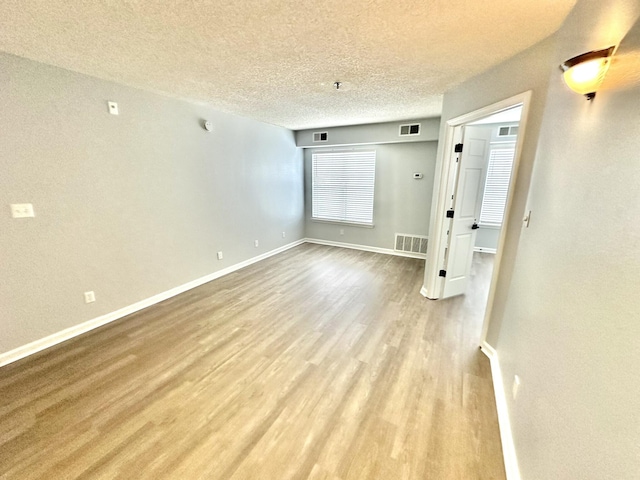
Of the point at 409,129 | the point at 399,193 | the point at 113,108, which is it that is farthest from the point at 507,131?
the point at 113,108

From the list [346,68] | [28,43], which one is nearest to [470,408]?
[346,68]

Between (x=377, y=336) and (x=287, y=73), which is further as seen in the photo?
(x=377, y=336)

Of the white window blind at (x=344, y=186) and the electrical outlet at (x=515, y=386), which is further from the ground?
the white window blind at (x=344, y=186)

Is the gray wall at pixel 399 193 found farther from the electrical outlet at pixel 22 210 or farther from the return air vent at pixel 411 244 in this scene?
the electrical outlet at pixel 22 210

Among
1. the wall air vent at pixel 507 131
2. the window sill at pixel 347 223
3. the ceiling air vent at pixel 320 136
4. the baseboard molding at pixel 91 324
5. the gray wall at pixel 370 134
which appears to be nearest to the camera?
the baseboard molding at pixel 91 324

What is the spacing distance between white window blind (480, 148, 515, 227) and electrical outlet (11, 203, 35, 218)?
6.59 m

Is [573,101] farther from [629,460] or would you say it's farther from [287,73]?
[287,73]

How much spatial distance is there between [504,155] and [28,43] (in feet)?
21.5

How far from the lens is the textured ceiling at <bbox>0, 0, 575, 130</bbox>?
145 cm

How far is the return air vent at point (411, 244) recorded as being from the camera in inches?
201

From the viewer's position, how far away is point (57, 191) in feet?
7.68

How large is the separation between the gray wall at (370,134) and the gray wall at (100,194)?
5.54ft

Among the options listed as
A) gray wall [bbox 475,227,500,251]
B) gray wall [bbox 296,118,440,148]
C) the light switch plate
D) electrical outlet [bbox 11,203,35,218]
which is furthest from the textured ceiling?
gray wall [bbox 475,227,500,251]

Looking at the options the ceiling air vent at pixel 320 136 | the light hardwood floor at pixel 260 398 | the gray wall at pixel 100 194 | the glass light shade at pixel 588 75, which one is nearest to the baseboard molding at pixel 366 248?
the light hardwood floor at pixel 260 398
